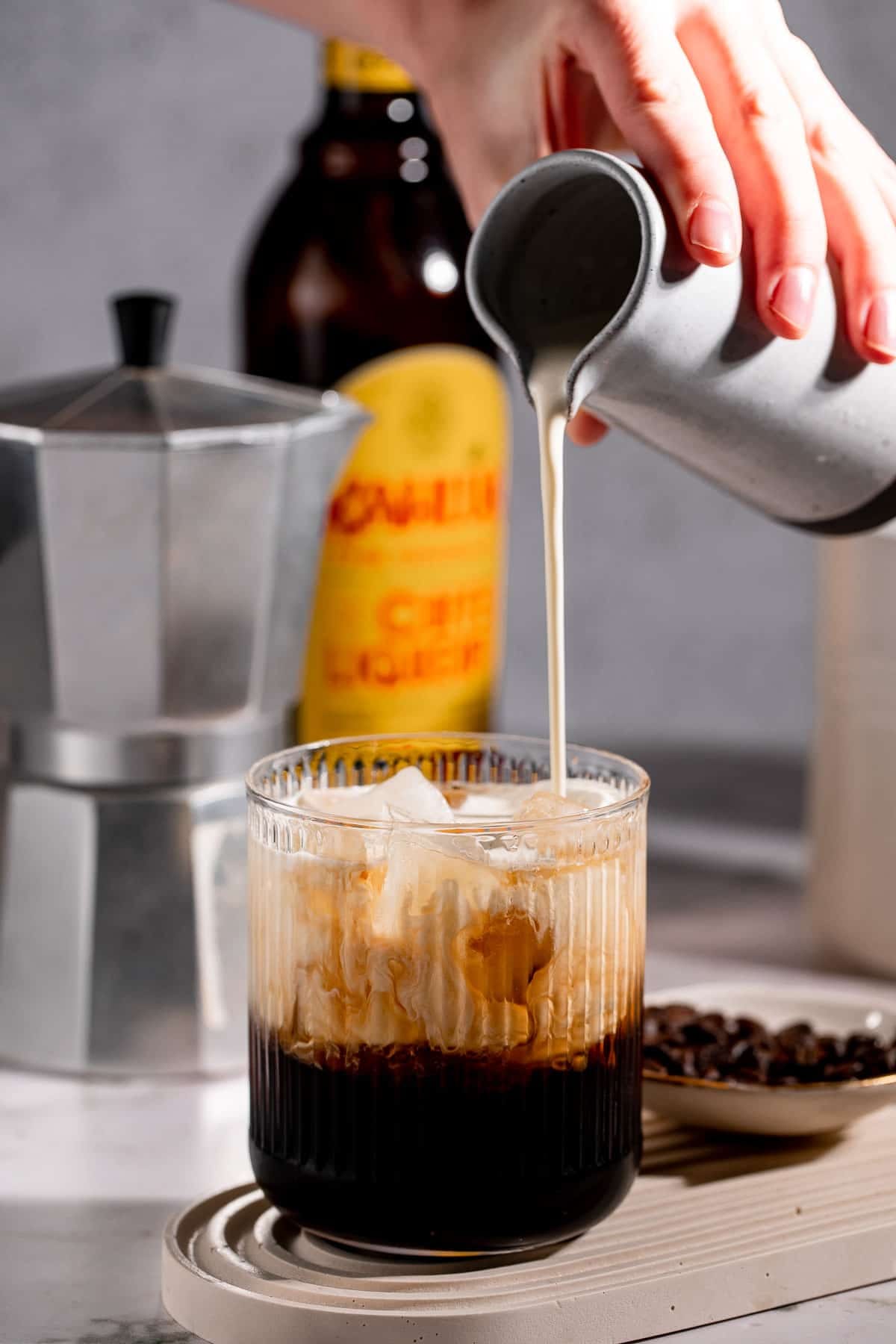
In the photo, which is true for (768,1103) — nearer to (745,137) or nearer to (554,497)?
(554,497)

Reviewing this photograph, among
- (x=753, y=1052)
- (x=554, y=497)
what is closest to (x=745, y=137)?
(x=554, y=497)

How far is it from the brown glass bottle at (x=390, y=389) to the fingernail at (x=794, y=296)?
43 cm

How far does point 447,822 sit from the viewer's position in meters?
0.60

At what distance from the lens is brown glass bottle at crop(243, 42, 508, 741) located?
3.38ft

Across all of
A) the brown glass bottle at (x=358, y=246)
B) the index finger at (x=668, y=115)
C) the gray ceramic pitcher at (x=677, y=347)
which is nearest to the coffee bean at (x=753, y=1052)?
the gray ceramic pitcher at (x=677, y=347)

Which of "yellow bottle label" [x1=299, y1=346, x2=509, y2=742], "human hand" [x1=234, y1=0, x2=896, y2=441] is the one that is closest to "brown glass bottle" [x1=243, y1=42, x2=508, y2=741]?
"yellow bottle label" [x1=299, y1=346, x2=509, y2=742]

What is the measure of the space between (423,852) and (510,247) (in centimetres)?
24

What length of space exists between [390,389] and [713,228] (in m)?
0.45

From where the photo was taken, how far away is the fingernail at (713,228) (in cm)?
59

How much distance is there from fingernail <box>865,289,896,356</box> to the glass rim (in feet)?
0.56

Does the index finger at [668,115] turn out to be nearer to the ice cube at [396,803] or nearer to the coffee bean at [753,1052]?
the ice cube at [396,803]

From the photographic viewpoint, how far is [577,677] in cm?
154

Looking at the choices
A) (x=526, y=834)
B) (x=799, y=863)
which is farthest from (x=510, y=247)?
(x=799, y=863)

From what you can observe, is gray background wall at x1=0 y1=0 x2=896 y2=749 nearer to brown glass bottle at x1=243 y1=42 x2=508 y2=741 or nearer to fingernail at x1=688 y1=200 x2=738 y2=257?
brown glass bottle at x1=243 y1=42 x2=508 y2=741
